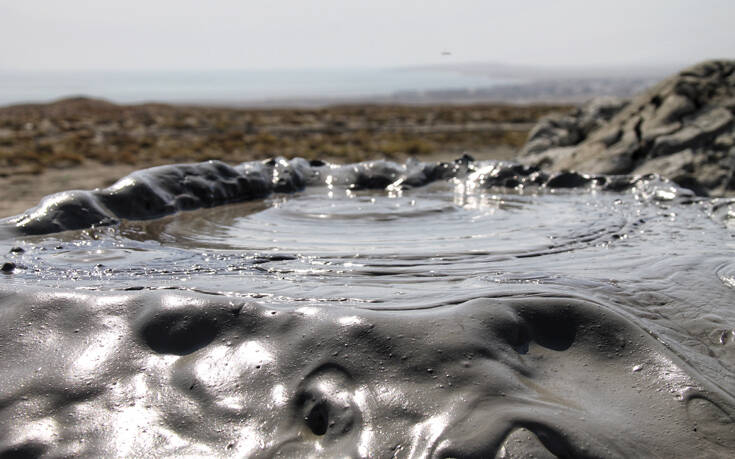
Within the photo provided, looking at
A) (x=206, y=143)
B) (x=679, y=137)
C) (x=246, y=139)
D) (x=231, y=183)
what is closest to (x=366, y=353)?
(x=231, y=183)

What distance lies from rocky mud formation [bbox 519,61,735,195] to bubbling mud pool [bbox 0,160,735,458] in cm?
337

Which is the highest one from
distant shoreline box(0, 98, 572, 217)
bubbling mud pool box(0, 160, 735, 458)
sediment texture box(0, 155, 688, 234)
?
sediment texture box(0, 155, 688, 234)

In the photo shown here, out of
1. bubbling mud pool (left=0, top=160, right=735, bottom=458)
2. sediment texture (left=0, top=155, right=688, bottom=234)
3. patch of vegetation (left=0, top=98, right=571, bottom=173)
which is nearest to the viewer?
bubbling mud pool (left=0, top=160, right=735, bottom=458)

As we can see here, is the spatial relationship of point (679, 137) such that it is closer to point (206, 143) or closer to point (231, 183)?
point (231, 183)

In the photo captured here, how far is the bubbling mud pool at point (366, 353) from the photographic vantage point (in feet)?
5.49

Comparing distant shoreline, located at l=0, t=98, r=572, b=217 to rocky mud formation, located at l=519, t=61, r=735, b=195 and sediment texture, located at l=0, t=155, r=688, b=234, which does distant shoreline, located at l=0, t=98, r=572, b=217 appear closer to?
sediment texture, located at l=0, t=155, r=688, b=234

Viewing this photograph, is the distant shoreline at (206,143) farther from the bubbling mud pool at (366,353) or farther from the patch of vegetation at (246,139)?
the bubbling mud pool at (366,353)

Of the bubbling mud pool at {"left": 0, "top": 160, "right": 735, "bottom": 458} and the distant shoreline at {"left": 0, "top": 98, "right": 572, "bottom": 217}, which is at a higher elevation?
the bubbling mud pool at {"left": 0, "top": 160, "right": 735, "bottom": 458}

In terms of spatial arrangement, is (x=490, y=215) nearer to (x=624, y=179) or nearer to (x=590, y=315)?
(x=624, y=179)

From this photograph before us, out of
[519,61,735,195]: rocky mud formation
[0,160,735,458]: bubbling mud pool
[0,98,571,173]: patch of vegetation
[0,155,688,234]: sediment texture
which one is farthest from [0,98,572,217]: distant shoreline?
[0,160,735,458]: bubbling mud pool

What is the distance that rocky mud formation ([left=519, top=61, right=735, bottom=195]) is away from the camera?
603cm

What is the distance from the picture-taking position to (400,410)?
5.60 feet

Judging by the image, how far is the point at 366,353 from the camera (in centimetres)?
188

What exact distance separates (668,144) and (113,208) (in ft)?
17.2
